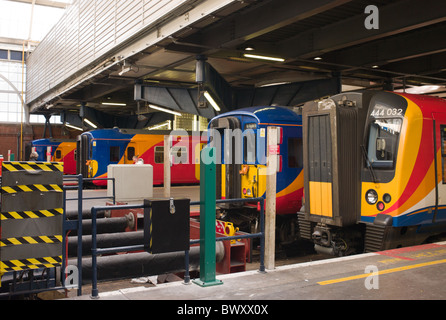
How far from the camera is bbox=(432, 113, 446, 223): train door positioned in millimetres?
8781

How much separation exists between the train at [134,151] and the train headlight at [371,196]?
1547 cm

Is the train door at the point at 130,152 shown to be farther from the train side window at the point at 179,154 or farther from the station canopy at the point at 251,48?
the station canopy at the point at 251,48

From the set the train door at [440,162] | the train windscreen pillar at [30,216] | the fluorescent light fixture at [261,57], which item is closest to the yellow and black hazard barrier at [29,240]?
the train windscreen pillar at [30,216]

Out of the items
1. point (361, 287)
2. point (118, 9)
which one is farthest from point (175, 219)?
point (118, 9)

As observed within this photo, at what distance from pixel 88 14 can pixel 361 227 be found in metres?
16.6

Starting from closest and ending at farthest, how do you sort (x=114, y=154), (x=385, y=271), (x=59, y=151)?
1. (x=385, y=271)
2. (x=114, y=154)
3. (x=59, y=151)

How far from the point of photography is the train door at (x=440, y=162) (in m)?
8.78

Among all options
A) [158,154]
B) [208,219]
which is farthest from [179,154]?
[208,219]

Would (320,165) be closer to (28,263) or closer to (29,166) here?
(29,166)

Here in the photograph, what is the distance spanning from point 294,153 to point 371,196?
340 centimetres

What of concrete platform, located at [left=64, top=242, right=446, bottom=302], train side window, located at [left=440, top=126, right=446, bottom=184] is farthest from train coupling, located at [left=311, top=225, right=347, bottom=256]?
train side window, located at [left=440, top=126, right=446, bottom=184]

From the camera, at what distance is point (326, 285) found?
5.79 metres

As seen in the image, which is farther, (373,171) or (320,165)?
(320,165)

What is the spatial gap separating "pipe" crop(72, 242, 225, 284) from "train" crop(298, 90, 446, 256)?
229 cm
